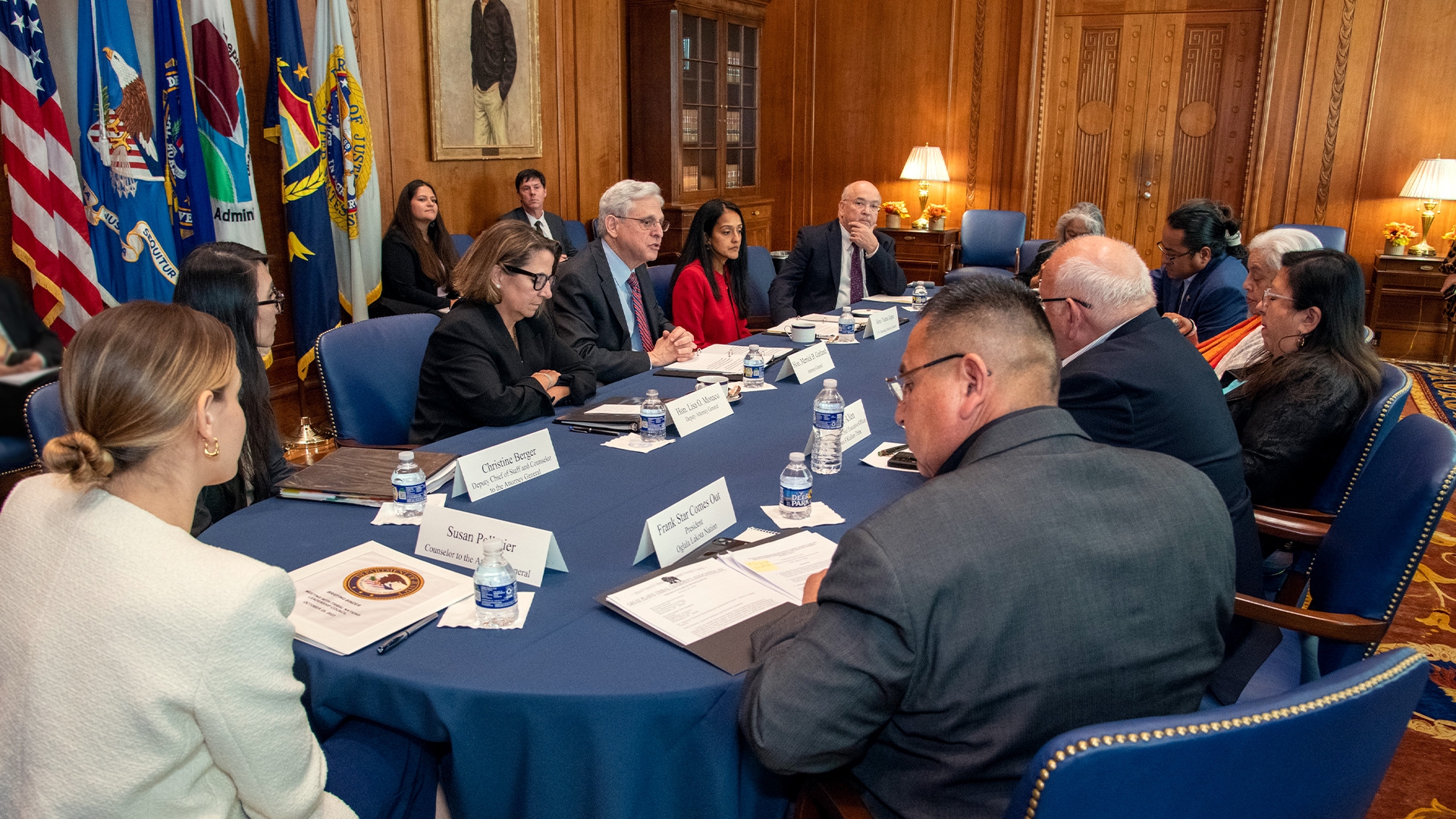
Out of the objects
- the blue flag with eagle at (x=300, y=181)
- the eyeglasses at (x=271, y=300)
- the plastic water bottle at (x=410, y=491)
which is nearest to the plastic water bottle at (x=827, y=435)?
the plastic water bottle at (x=410, y=491)

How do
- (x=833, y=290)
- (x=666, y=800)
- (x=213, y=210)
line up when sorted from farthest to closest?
(x=833, y=290) < (x=213, y=210) < (x=666, y=800)

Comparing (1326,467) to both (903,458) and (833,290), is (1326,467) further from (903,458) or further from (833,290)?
(833,290)

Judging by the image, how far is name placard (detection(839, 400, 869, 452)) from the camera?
2787 millimetres

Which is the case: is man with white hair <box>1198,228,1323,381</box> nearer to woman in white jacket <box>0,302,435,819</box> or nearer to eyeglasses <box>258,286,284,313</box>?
eyeglasses <box>258,286,284,313</box>

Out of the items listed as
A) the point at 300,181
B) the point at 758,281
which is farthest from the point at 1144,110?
the point at 300,181

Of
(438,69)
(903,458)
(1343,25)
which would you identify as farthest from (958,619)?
(1343,25)

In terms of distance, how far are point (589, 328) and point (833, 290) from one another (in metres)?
2.11

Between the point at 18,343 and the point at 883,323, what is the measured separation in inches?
160

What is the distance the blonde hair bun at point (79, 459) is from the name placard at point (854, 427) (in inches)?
71.9

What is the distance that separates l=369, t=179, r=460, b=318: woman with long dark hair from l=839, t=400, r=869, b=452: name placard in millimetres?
3512

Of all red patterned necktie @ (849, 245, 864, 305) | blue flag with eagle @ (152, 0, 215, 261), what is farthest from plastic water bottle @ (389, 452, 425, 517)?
red patterned necktie @ (849, 245, 864, 305)

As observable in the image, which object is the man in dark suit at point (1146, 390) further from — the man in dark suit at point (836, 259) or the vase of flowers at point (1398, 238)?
the vase of flowers at point (1398, 238)

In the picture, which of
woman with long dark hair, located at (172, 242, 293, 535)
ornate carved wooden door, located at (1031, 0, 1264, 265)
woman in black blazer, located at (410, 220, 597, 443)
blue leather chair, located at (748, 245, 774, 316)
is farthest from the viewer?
ornate carved wooden door, located at (1031, 0, 1264, 265)

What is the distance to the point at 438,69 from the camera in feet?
20.3
